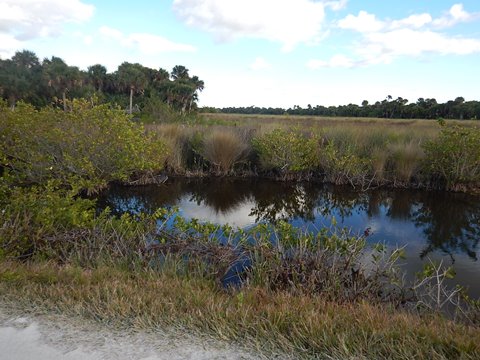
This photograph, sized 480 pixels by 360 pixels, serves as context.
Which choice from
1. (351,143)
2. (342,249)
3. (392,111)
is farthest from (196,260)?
(392,111)

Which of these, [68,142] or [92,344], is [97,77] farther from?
[92,344]

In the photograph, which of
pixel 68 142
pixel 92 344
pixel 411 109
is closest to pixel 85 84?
pixel 68 142

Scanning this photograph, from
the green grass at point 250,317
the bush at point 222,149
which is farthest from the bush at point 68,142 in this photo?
the green grass at point 250,317

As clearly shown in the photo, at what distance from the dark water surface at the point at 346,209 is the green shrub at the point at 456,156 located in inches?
27.6

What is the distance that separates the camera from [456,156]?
11625 mm

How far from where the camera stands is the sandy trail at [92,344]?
8.02ft

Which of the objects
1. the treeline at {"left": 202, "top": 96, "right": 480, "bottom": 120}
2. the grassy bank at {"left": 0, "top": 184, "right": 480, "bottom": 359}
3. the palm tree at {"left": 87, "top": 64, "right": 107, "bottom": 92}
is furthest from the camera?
the treeline at {"left": 202, "top": 96, "right": 480, "bottom": 120}

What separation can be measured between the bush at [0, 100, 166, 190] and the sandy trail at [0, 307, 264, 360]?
6702 millimetres

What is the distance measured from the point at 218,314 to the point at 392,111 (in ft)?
231

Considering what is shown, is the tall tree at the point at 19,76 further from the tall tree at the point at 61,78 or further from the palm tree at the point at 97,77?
the palm tree at the point at 97,77

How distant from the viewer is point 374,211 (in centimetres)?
975

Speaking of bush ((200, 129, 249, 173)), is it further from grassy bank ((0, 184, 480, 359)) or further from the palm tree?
the palm tree

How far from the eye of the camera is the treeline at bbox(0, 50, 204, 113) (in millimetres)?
40750

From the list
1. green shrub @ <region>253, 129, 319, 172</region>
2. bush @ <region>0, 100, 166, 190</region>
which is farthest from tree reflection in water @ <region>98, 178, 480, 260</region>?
bush @ <region>0, 100, 166, 190</region>
